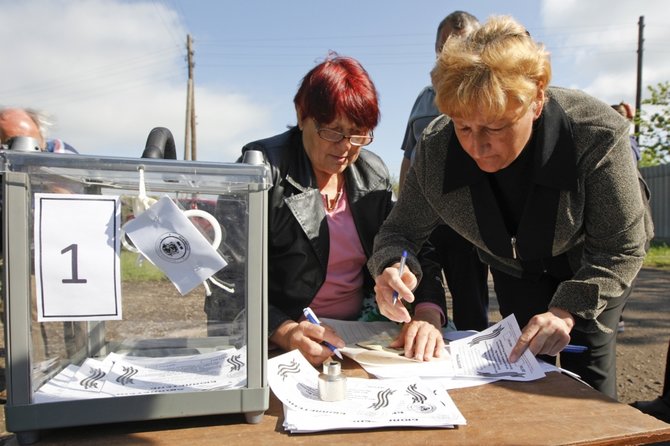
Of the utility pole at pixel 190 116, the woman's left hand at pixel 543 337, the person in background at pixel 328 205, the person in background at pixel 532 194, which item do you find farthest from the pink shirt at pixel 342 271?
the utility pole at pixel 190 116

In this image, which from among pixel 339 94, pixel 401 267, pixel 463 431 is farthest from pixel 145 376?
pixel 339 94

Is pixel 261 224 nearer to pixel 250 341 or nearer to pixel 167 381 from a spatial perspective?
pixel 250 341

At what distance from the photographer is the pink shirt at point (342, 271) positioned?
186 cm

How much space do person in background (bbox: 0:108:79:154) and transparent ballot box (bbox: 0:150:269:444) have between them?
2908 millimetres

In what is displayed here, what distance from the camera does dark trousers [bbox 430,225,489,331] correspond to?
7.50 ft

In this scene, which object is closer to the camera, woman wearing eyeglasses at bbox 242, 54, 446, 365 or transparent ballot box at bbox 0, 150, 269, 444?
transparent ballot box at bbox 0, 150, 269, 444

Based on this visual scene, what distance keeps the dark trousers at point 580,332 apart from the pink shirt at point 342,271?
524 mm

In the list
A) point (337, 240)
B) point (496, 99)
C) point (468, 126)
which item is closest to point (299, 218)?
point (337, 240)

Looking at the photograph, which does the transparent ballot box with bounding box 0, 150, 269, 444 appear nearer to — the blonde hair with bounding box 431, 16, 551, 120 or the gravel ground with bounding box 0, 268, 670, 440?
the gravel ground with bounding box 0, 268, 670, 440

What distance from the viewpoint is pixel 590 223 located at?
1.51m

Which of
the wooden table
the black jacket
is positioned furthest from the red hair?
the wooden table

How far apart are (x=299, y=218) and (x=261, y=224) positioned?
78 cm

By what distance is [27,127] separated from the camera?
3.63 meters

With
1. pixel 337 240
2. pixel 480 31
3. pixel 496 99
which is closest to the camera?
pixel 496 99
